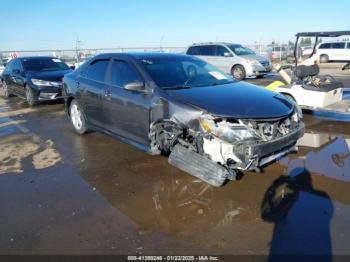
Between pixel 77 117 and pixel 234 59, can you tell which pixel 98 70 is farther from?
pixel 234 59

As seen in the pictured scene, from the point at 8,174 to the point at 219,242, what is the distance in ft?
11.5

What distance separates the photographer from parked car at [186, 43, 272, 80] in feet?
52.9

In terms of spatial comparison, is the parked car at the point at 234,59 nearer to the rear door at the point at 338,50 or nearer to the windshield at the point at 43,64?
the windshield at the point at 43,64

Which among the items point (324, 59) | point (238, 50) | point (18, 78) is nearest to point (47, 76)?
point (18, 78)

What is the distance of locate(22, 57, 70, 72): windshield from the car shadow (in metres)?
9.89

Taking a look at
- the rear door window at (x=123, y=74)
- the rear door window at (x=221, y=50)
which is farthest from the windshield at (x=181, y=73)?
the rear door window at (x=221, y=50)

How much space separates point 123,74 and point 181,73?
930 mm

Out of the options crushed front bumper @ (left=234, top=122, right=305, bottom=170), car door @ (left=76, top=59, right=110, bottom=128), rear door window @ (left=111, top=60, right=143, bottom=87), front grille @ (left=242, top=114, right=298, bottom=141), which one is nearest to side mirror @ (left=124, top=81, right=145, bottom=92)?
rear door window @ (left=111, top=60, right=143, bottom=87)

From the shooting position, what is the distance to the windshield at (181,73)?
509 cm

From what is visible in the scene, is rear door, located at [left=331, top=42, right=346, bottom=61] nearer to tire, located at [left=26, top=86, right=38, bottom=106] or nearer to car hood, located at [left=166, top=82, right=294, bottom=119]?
tire, located at [left=26, top=86, right=38, bottom=106]

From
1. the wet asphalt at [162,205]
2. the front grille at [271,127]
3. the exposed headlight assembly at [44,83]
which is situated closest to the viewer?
the wet asphalt at [162,205]

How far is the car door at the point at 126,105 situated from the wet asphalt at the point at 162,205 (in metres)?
0.51

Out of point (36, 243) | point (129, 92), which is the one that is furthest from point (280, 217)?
point (129, 92)

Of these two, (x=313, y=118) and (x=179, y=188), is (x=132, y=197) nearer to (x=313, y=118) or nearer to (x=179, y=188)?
(x=179, y=188)
